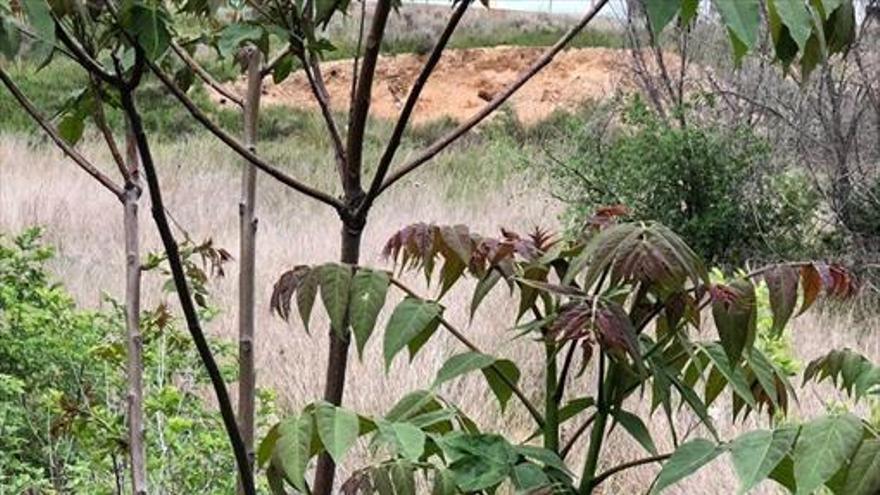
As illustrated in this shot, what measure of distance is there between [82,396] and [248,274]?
1457 millimetres

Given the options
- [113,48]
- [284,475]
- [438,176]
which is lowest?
[438,176]

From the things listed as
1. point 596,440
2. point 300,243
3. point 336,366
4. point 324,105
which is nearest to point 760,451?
point 596,440

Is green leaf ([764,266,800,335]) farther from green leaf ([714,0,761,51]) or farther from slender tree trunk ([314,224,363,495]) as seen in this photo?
green leaf ([714,0,761,51])

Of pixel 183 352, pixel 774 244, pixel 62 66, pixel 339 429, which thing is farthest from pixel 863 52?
pixel 62 66

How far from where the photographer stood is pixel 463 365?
1096 millimetres

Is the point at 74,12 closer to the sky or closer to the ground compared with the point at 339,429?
closer to the sky

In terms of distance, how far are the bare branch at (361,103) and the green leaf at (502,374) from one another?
0.67ft

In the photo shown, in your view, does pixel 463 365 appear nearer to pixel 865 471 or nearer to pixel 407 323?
pixel 407 323

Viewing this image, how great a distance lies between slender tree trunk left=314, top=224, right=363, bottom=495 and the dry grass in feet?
0.08

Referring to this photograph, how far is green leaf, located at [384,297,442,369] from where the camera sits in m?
1.07

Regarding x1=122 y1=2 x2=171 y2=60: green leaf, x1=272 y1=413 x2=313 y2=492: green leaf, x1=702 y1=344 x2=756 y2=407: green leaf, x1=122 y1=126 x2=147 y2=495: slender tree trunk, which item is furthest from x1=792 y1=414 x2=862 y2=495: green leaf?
x1=122 y1=126 x2=147 y2=495: slender tree trunk

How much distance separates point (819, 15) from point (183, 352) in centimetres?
207

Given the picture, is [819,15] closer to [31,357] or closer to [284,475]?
[284,475]

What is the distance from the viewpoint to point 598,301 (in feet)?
3.16
